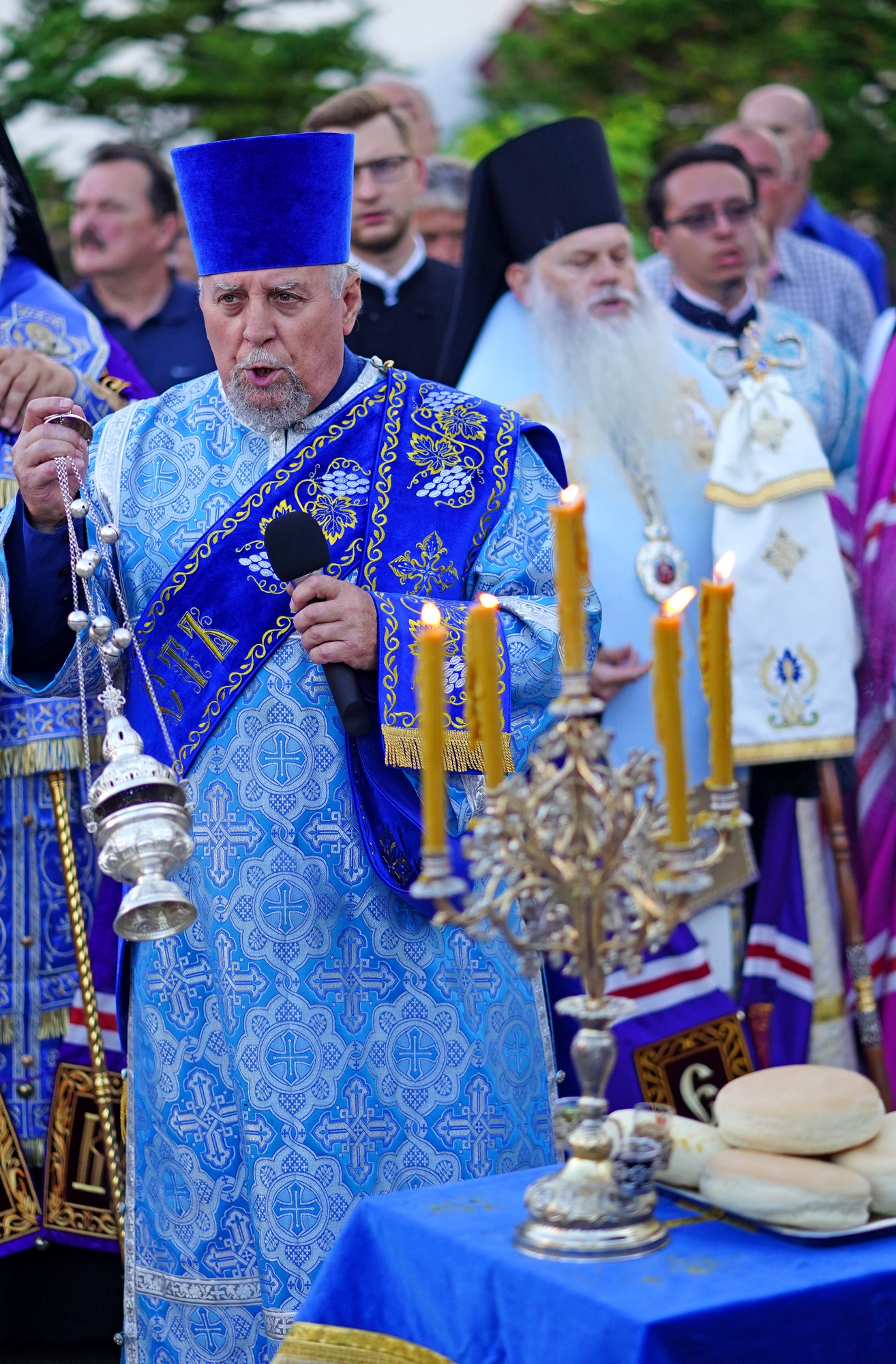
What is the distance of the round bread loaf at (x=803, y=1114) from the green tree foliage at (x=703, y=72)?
40.1ft

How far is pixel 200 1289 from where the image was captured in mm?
3309

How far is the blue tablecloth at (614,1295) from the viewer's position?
1987mm

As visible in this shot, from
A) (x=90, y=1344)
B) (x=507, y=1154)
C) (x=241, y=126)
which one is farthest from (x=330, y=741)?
(x=241, y=126)

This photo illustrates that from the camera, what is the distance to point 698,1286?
6.68ft

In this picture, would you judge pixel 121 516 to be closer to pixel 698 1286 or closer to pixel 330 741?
pixel 330 741

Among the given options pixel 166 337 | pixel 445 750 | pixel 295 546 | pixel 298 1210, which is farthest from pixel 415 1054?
pixel 166 337

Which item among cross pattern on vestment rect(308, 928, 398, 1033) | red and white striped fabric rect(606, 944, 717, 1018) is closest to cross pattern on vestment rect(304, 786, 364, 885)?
cross pattern on vestment rect(308, 928, 398, 1033)

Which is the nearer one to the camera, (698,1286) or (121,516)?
(698,1286)

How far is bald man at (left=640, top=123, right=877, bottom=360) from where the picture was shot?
7.37 m

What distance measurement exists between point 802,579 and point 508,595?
6.13 ft

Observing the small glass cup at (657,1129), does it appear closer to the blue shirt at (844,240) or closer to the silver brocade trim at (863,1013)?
the silver brocade trim at (863,1013)

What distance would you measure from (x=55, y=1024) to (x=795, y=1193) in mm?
2507

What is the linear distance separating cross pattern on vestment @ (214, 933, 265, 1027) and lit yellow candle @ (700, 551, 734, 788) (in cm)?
131

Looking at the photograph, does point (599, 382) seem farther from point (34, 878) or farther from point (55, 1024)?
point (55, 1024)
